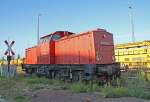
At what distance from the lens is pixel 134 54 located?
2886 centimetres

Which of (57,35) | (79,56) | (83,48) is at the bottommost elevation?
(79,56)

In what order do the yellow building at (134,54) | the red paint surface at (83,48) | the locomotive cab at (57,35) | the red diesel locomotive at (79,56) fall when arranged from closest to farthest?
the red diesel locomotive at (79,56) < the red paint surface at (83,48) < the locomotive cab at (57,35) < the yellow building at (134,54)

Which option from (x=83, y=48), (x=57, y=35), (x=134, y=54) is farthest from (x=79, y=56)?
(x=134, y=54)

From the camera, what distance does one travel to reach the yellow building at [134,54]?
27250 millimetres

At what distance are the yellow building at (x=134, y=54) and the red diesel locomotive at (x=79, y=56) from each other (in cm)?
642

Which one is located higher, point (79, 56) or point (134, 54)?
point (134, 54)

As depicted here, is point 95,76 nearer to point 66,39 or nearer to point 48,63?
point 66,39

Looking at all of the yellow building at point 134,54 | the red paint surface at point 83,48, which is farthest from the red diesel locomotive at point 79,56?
the yellow building at point 134,54

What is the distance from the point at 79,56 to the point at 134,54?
9286 mm

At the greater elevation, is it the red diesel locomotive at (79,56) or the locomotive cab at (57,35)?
the locomotive cab at (57,35)

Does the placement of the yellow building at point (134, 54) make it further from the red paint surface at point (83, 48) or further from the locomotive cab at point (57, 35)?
the red paint surface at point (83, 48)

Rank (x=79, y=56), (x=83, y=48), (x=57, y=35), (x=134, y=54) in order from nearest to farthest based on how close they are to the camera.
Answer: (x=83, y=48) → (x=79, y=56) → (x=57, y=35) → (x=134, y=54)

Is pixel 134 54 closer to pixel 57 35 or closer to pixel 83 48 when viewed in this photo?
pixel 57 35

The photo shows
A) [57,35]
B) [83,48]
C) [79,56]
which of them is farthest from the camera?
[57,35]
